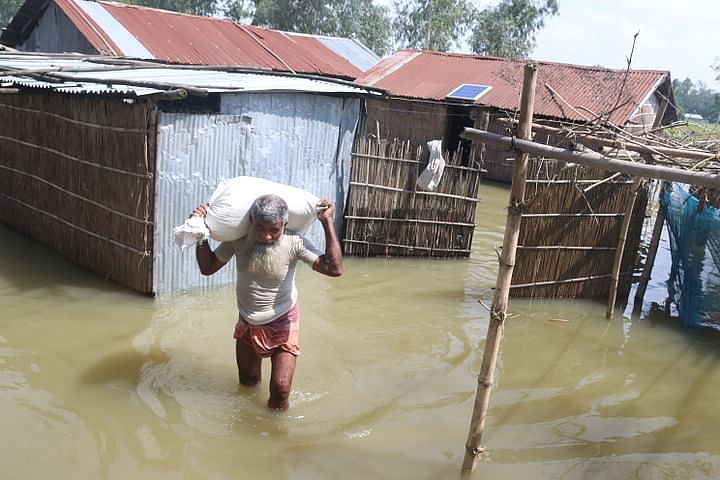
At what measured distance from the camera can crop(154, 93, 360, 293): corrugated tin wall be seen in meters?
6.31

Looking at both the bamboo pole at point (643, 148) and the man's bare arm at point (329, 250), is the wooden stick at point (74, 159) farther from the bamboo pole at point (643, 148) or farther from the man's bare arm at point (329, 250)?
the bamboo pole at point (643, 148)

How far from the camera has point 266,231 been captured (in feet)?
13.2

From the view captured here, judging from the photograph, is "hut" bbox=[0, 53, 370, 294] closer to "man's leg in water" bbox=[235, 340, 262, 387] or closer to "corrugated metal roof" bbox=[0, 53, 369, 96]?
"corrugated metal roof" bbox=[0, 53, 369, 96]

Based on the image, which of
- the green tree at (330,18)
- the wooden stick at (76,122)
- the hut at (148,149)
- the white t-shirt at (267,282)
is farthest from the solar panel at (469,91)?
the green tree at (330,18)

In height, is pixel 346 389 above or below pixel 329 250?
below

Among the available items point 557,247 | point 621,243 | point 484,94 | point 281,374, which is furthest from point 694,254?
point 484,94

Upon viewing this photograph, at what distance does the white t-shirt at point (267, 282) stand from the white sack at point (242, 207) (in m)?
0.12

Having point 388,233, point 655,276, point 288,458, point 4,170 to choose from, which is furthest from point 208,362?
point 655,276

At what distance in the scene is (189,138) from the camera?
636 centimetres

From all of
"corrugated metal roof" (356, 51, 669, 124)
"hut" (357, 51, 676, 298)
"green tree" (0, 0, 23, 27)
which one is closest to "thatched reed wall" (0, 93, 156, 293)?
"hut" (357, 51, 676, 298)

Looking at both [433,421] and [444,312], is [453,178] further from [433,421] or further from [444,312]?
[433,421]

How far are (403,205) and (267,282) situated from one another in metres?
4.57

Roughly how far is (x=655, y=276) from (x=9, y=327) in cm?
827

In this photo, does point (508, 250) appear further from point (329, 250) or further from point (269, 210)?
point (269, 210)
